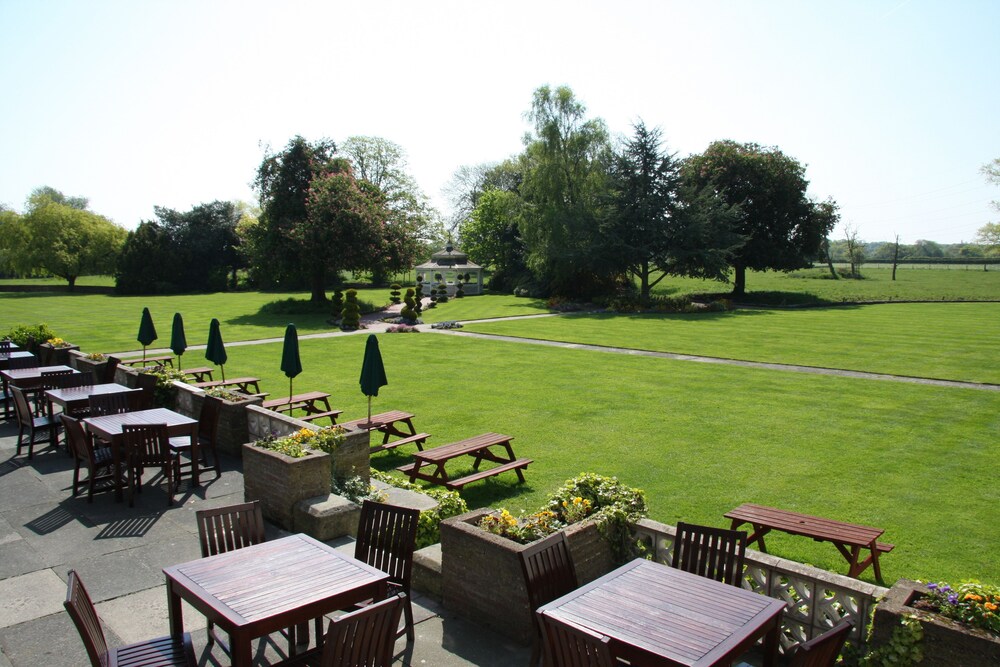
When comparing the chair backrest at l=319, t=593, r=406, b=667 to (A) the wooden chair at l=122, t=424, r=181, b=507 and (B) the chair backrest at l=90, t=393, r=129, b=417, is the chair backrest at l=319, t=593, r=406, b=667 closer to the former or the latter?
(A) the wooden chair at l=122, t=424, r=181, b=507

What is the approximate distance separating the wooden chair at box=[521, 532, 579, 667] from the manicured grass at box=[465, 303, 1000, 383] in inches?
701

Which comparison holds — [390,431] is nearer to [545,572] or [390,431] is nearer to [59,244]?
[545,572]

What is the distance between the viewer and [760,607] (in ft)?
13.9

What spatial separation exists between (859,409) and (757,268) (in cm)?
3675

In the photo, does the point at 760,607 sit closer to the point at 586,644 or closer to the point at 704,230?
the point at 586,644

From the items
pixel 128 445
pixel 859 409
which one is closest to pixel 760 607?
pixel 128 445

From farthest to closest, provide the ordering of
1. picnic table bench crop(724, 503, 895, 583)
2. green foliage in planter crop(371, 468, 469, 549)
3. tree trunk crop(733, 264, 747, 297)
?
tree trunk crop(733, 264, 747, 297) → green foliage in planter crop(371, 468, 469, 549) → picnic table bench crop(724, 503, 895, 583)

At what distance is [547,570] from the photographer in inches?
196

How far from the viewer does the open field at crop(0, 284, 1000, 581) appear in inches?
352

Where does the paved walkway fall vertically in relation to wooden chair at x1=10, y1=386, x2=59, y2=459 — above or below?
below

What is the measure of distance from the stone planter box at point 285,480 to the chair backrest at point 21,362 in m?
9.17

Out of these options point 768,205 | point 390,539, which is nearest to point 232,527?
point 390,539

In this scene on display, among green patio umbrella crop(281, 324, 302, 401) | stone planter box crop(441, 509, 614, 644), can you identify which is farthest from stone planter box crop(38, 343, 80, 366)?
stone planter box crop(441, 509, 614, 644)

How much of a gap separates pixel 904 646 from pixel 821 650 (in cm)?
82
